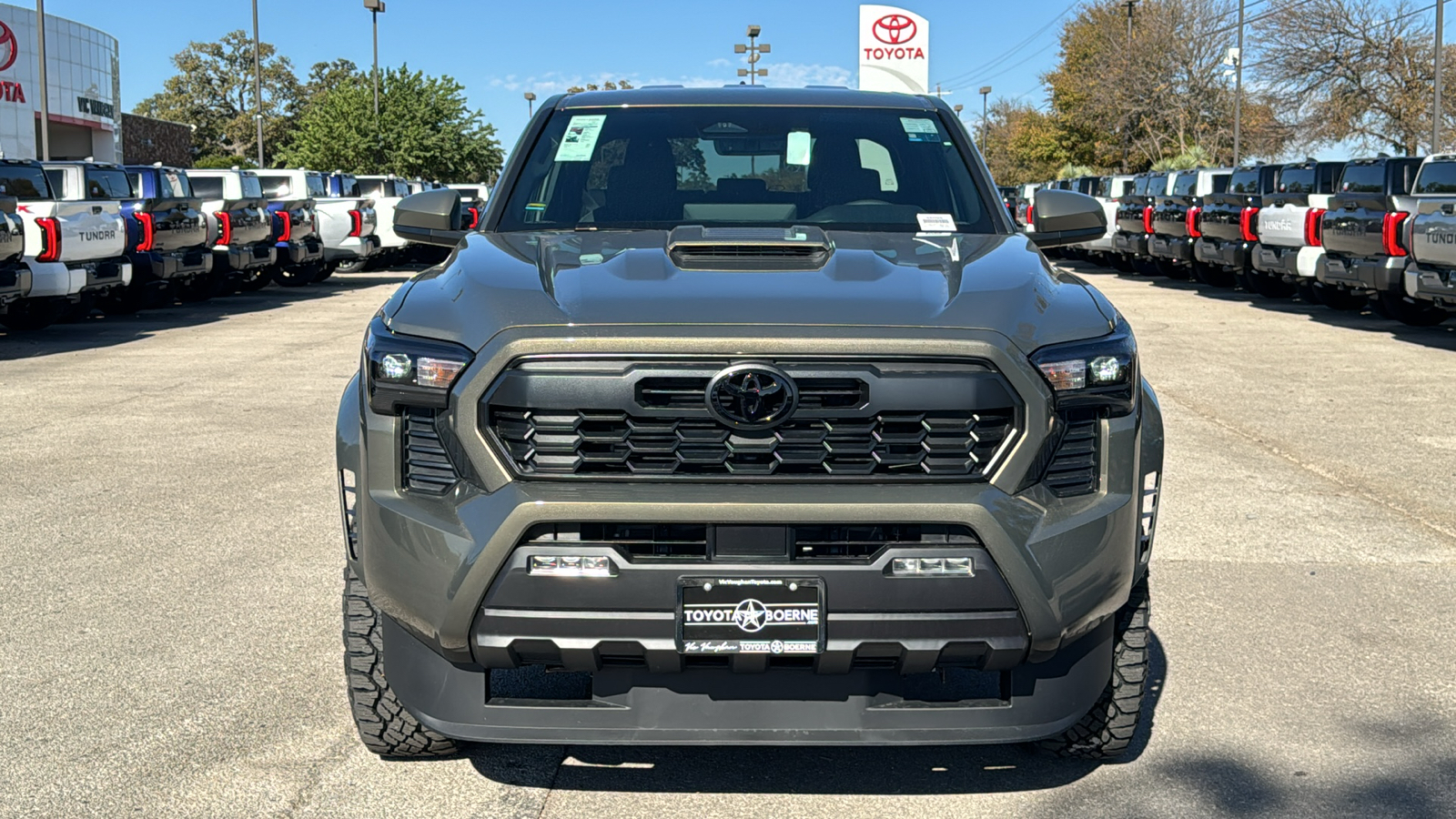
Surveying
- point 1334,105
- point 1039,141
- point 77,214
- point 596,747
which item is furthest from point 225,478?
point 1039,141

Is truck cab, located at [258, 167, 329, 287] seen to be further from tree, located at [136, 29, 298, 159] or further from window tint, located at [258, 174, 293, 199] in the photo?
tree, located at [136, 29, 298, 159]

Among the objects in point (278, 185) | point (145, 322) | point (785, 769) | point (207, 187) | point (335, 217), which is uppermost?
point (278, 185)

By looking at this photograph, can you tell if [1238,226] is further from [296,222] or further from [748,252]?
[748,252]

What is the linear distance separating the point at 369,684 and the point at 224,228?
17.5 m

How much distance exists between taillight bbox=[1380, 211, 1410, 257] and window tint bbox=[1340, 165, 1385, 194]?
1386 mm

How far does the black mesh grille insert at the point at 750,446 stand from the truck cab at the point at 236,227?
17.3 metres

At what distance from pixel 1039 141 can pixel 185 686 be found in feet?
229

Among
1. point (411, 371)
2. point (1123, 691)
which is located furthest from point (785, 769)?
point (411, 371)

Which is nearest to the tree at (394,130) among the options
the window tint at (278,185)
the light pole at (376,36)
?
the light pole at (376,36)

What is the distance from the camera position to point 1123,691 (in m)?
3.75

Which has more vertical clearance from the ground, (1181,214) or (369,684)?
(1181,214)

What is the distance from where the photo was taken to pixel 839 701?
3.35m

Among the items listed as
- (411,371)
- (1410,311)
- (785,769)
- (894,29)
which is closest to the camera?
(411,371)

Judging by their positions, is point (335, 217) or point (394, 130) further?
point (394, 130)
